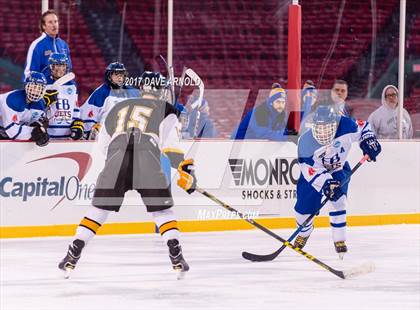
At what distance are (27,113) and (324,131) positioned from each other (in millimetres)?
1985

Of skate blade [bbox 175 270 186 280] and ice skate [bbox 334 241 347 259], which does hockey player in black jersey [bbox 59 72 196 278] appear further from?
ice skate [bbox 334 241 347 259]

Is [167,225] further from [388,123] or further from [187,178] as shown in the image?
[388,123]

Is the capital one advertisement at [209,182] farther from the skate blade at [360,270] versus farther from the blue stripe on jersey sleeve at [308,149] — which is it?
the skate blade at [360,270]

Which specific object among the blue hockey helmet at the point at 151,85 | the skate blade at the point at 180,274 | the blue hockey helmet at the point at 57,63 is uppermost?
the blue hockey helmet at the point at 151,85

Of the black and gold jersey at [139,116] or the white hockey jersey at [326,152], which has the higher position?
the black and gold jersey at [139,116]

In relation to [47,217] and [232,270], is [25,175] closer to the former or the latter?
[47,217]

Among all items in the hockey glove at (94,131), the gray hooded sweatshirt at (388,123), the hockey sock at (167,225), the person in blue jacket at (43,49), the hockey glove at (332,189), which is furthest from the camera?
the gray hooded sweatshirt at (388,123)

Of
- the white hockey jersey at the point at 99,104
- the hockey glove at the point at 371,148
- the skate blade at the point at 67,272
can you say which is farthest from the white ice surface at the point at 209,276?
the white hockey jersey at the point at 99,104

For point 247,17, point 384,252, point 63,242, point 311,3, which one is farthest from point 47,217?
point 247,17

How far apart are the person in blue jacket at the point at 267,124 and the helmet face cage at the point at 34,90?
66.7 inches

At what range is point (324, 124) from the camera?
252 inches

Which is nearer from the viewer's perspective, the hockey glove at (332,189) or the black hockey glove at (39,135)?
the hockey glove at (332,189)

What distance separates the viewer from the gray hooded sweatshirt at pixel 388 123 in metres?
8.50

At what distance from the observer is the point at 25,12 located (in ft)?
40.2
